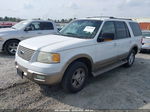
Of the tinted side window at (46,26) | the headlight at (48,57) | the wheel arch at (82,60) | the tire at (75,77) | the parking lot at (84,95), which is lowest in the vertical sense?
the parking lot at (84,95)

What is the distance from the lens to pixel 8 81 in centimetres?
438

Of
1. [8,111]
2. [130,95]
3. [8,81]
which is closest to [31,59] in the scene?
[8,111]

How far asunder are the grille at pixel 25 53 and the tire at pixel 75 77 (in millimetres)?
932

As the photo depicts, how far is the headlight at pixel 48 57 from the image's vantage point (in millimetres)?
3250

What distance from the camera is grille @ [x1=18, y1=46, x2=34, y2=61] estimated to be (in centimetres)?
350

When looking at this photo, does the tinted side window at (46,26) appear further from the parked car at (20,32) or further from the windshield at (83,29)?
the windshield at (83,29)

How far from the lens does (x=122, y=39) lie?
17.6ft

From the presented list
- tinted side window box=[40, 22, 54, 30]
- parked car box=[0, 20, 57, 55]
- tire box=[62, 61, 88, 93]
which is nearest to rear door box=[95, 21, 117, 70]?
tire box=[62, 61, 88, 93]

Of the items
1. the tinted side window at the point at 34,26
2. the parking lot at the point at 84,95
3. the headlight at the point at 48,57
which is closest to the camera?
the headlight at the point at 48,57

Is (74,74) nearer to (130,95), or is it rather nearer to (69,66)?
(69,66)

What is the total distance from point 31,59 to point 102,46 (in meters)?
2.04

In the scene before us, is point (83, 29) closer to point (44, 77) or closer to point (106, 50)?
point (106, 50)

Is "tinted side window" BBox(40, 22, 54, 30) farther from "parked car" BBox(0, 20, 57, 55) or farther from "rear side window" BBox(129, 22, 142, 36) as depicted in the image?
"rear side window" BBox(129, 22, 142, 36)

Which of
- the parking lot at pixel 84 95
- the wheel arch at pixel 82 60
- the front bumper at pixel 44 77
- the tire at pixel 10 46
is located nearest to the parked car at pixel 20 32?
the tire at pixel 10 46
